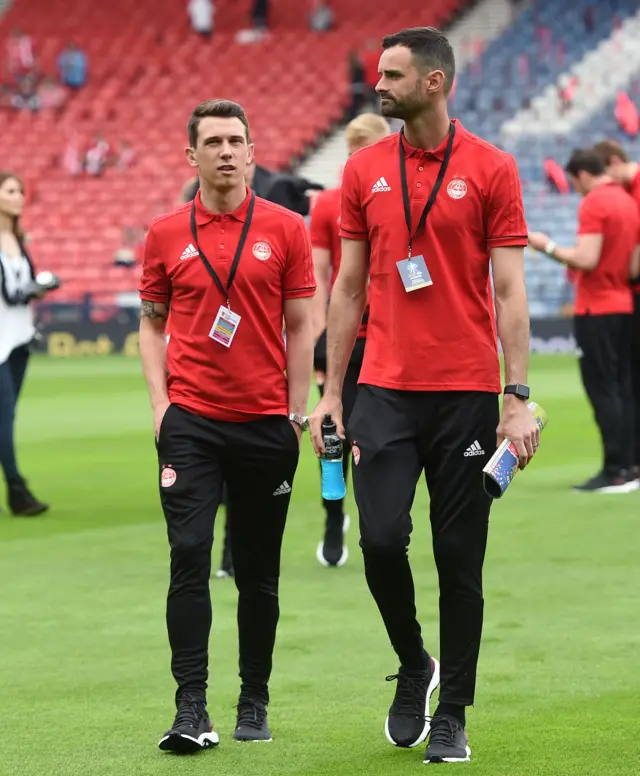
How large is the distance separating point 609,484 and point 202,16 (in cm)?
2797

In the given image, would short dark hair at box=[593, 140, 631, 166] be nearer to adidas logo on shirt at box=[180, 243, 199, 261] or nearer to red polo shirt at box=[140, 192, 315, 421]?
red polo shirt at box=[140, 192, 315, 421]

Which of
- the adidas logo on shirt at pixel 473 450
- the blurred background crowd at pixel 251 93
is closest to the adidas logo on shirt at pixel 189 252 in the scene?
the adidas logo on shirt at pixel 473 450

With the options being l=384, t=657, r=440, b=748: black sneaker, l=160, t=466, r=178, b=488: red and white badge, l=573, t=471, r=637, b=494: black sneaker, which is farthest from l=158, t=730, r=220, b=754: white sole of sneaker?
l=573, t=471, r=637, b=494: black sneaker

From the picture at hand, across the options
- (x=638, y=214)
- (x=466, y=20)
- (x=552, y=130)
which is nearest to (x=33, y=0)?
(x=466, y=20)

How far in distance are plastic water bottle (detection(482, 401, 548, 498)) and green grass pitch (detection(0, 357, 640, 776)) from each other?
0.81 metres

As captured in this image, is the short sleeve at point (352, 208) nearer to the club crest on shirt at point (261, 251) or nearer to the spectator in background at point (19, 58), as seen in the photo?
the club crest on shirt at point (261, 251)

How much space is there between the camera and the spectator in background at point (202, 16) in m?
37.1

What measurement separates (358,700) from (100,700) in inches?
35.4

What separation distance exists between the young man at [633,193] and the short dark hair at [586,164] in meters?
0.15

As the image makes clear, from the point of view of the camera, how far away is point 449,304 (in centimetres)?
480

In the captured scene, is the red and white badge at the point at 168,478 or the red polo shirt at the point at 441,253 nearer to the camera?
the red polo shirt at the point at 441,253

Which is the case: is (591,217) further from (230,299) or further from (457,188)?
(457,188)

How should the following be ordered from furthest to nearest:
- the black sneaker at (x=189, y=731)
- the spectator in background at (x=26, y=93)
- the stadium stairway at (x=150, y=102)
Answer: the spectator in background at (x=26, y=93)
the stadium stairway at (x=150, y=102)
the black sneaker at (x=189, y=731)

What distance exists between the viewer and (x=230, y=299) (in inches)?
203
